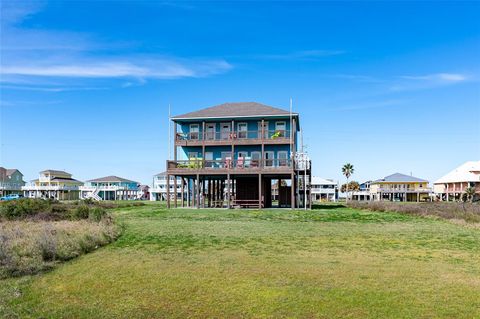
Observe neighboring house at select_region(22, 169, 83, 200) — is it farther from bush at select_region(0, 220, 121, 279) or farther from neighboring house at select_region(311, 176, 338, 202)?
bush at select_region(0, 220, 121, 279)

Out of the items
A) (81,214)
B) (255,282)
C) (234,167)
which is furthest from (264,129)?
(255,282)

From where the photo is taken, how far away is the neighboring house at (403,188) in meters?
85.2

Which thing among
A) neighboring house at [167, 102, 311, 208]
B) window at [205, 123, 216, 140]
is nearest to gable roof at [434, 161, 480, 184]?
neighboring house at [167, 102, 311, 208]

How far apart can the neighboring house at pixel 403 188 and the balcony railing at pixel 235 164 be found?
193 feet

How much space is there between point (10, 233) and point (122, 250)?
436 cm

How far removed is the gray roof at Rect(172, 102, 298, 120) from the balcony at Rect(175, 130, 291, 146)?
60.2 inches

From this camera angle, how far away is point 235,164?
34.9 meters

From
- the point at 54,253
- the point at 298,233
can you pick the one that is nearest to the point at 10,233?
the point at 54,253

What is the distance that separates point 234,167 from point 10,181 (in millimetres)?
87078

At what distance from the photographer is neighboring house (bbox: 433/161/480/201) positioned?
7606 centimetres

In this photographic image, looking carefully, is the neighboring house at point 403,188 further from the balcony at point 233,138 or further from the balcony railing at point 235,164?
the balcony railing at point 235,164

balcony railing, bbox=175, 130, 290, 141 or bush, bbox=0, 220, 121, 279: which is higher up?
balcony railing, bbox=175, 130, 290, 141

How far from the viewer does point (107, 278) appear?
8594mm

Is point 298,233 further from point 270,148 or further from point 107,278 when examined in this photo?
point 270,148
